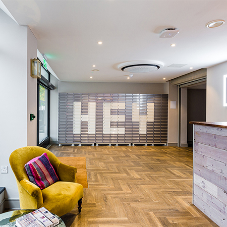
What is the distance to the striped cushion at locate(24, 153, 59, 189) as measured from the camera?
8.02 ft

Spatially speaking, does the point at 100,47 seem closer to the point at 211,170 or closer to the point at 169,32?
the point at 169,32

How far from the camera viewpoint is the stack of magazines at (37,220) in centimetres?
159

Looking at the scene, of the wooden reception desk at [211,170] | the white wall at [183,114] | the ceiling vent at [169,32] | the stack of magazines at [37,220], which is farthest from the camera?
the white wall at [183,114]

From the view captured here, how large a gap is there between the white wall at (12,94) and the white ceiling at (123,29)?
10.7 inches

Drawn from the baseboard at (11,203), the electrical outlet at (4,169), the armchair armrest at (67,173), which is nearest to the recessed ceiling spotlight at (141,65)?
the armchair armrest at (67,173)

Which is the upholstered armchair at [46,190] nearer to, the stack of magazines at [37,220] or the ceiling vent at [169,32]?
the stack of magazines at [37,220]

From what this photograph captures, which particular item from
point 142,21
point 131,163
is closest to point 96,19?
point 142,21

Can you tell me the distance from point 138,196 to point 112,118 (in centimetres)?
527

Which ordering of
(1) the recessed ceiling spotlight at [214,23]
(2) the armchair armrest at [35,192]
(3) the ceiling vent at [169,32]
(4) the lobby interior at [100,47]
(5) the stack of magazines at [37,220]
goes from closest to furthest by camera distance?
(5) the stack of magazines at [37,220] < (2) the armchair armrest at [35,192] < (4) the lobby interior at [100,47] < (1) the recessed ceiling spotlight at [214,23] < (3) the ceiling vent at [169,32]

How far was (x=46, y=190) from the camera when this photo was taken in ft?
8.02

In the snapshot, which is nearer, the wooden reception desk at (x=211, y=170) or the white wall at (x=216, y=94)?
the wooden reception desk at (x=211, y=170)

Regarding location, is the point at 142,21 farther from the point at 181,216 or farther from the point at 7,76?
the point at 181,216

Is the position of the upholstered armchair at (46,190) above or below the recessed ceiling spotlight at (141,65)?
below

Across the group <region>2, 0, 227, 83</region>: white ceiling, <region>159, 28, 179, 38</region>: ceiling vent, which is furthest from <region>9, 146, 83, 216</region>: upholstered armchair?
<region>159, 28, 179, 38</region>: ceiling vent
